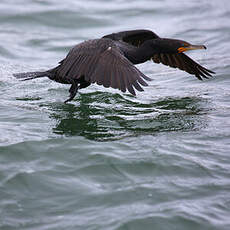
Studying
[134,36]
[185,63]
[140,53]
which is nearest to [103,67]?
[140,53]

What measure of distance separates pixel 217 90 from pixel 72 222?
4437mm

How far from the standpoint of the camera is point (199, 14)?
12648 millimetres

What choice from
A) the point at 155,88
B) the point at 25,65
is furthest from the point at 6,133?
the point at 25,65

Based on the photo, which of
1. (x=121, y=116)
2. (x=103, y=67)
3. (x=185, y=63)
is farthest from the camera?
(x=185, y=63)

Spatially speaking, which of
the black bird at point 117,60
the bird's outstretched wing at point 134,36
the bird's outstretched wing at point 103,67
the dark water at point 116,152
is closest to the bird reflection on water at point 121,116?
the dark water at point 116,152

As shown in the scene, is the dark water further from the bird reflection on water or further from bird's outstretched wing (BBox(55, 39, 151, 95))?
bird's outstretched wing (BBox(55, 39, 151, 95))

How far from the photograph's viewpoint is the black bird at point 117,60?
5844 millimetres

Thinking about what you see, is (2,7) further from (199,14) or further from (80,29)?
(199,14)

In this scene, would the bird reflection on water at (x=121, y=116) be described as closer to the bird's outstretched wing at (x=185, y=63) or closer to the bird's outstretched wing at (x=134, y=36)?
the bird's outstretched wing at (x=185, y=63)

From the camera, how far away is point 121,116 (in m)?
6.47

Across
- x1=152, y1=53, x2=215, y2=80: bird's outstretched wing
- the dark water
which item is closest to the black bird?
x1=152, y1=53, x2=215, y2=80: bird's outstretched wing

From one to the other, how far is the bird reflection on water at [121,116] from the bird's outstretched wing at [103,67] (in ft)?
1.69

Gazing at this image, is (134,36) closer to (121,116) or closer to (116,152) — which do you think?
(121,116)

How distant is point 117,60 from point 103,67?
0.19m
